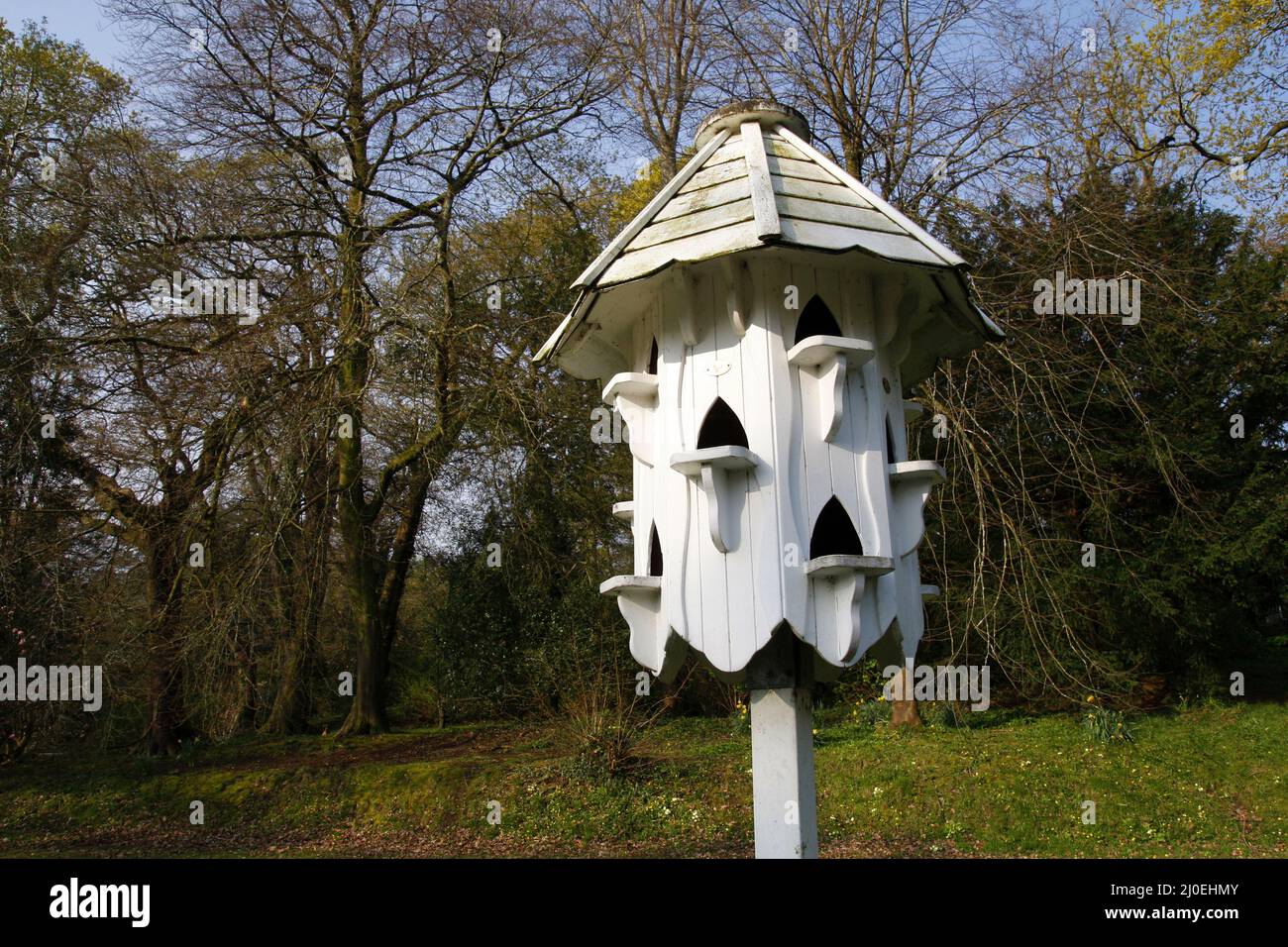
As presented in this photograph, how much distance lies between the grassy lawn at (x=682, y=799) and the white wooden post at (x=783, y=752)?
4.79 meters

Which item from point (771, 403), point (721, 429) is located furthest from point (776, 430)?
point (721, 429)

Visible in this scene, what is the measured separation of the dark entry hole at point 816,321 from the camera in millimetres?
3592

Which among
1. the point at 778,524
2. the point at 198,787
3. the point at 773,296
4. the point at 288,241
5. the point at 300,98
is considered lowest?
the point at 198,787

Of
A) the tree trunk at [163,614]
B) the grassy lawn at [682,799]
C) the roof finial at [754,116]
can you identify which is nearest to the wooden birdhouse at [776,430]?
the roof finial at [754,116]

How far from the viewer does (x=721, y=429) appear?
3.67 metres

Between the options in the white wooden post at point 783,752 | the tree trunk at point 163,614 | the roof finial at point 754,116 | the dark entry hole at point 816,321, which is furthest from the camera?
the tree trunk at point 163,614

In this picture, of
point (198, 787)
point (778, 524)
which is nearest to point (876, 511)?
A: point (778, 524)

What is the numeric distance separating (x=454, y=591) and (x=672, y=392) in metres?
10.3

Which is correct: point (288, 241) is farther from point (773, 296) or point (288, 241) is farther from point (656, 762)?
point (773, 296)

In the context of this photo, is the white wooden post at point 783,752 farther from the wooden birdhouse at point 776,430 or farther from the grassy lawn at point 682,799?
the grassy lawn at point 682,799

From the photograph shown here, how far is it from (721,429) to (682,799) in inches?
241

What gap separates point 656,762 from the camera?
9391 mm

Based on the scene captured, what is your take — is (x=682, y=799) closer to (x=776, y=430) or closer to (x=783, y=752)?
(x=783, y=752)
